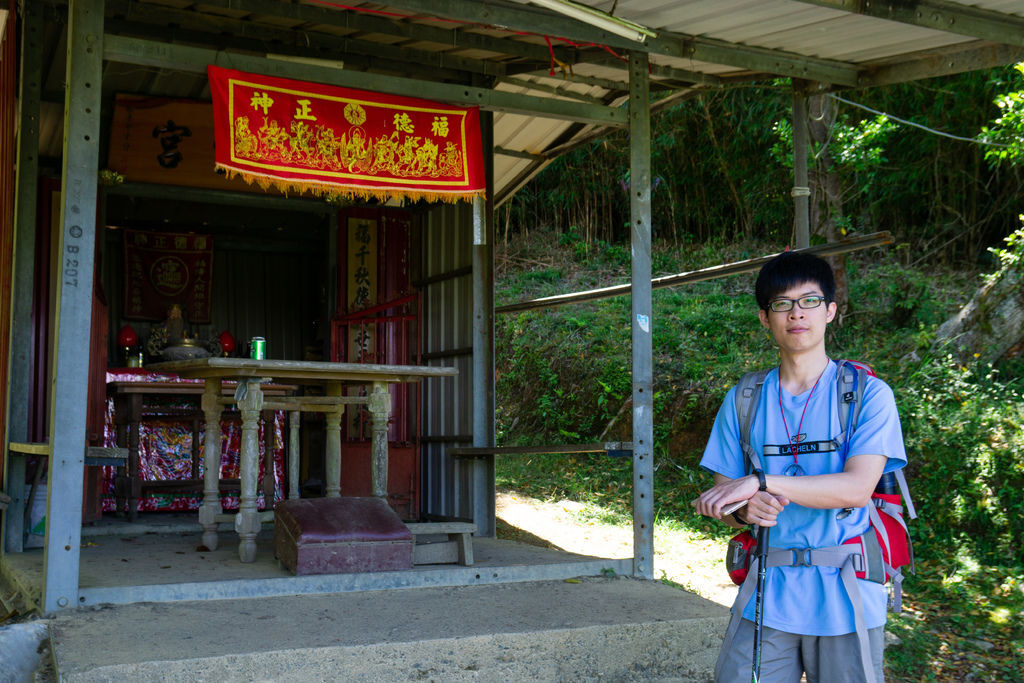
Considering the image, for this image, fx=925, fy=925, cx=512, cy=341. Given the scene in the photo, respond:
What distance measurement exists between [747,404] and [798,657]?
2.11 feet

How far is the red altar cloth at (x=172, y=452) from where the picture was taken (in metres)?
7.25

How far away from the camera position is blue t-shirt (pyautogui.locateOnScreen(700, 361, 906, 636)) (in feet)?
7.22

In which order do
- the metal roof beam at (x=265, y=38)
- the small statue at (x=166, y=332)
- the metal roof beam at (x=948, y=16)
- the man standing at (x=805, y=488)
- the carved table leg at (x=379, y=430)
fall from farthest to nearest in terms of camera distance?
the small statue at (x=166, y=332) < the metal roof beam at (x=265, y=38) < the carved table leg at (x=379, y=430) < the metal roof beam at (x=948, y=16) < the man standing at (x=805, y=488)

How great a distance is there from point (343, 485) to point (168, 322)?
8.69 ft

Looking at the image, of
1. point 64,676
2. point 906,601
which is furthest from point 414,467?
point 64,676

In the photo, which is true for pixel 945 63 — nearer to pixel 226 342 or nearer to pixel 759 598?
pixel 759 598

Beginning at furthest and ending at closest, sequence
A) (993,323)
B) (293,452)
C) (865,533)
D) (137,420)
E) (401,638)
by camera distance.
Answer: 1. (993,323)
2. (137,420)
3. (293,452)
4. (401,638)
5. (865,533)

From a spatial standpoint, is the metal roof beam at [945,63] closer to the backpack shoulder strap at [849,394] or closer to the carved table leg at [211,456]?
the backpack shoulder strap at [849,394]

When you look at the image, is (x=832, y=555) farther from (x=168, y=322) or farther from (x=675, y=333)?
(x=675, y=333)

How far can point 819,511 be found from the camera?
7.46ft

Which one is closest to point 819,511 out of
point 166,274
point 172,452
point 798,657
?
point 798,657

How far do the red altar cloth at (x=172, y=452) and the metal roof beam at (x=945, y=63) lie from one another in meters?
4.89

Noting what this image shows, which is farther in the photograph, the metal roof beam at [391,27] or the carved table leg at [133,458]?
the carved table leg at [133,458]

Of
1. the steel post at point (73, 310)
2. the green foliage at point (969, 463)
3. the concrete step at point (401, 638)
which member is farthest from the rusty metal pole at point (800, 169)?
the steel post at point (73, 310)
